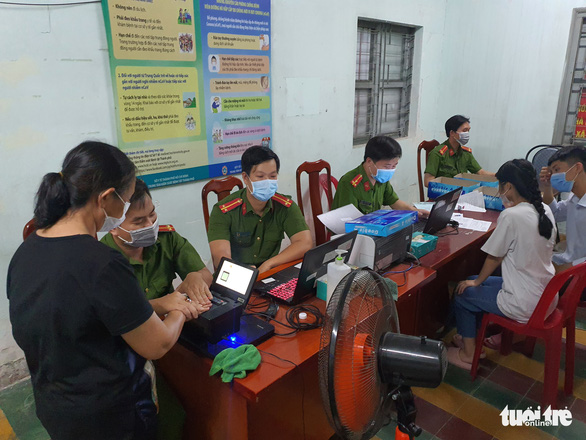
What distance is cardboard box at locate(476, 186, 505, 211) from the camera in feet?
9.95

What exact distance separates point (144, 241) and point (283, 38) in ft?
7.09

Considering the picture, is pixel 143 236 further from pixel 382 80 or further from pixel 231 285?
pixel 382 80

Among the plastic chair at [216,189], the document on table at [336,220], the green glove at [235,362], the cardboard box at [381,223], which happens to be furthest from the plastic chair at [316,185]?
the green glove at [235,362]

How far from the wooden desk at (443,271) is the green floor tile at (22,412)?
1.91 m

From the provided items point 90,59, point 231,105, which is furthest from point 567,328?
point 90,59

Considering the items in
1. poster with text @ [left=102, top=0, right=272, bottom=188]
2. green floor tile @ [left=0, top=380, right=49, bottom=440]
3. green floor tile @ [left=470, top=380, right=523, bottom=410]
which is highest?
poster with text @ [left=102, top=0, right=272, bottom=188]

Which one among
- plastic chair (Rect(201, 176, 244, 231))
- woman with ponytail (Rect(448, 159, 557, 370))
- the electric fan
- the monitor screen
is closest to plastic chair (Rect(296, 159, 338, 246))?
plastic chair (Rect(201, 176, 244, 231))

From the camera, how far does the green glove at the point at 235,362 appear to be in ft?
4.00

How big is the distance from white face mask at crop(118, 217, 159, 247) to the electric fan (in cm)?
83

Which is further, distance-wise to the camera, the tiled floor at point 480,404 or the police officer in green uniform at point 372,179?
the police officer in green uniform at point 372,179

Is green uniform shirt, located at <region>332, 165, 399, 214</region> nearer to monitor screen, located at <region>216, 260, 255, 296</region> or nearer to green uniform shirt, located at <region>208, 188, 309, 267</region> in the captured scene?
green uniform shirt, located at <region>208, 188, 309, 267</region>

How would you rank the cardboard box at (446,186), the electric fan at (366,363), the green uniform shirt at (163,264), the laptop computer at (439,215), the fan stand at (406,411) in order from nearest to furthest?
the electric fan at (366,363)
the fan stand at (406,411)
the green uniform shirt at (163,264)
the laptop computer at (439,215)
the cardboard box at (446,186)

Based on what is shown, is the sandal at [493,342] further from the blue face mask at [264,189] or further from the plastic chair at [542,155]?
the plastic chair at [542,155]

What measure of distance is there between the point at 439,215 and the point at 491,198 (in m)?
0.92
